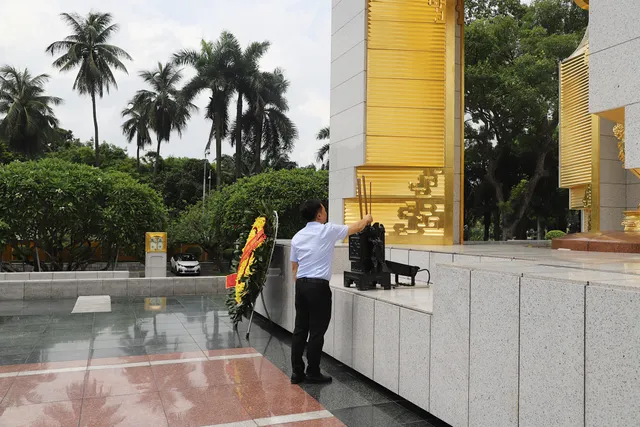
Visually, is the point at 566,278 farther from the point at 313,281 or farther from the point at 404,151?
the point at 404,151

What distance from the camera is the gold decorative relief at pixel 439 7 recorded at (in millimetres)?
9500

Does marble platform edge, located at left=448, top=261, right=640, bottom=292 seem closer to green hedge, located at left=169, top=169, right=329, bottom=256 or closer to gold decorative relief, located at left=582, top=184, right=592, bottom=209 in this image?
gold decorative relief, located at left=582, top=184, right=592, bottom=209

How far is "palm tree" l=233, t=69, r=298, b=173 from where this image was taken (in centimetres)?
3481

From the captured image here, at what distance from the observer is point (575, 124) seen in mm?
11680

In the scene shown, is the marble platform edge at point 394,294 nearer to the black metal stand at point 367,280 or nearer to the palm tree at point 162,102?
the black metal stand at point 367,280

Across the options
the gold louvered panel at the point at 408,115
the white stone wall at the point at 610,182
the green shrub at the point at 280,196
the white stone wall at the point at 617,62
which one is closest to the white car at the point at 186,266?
the green shrub at the point at 280,196

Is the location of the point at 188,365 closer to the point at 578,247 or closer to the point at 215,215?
the point at 578,247

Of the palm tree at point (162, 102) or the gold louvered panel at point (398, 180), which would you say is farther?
the palm tree at point (162, 102)

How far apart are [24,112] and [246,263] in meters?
35.7

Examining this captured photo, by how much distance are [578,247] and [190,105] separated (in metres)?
33.0

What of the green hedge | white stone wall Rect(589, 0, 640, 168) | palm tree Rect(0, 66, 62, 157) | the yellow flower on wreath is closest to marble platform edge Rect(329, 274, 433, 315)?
the yellow flower on wreath

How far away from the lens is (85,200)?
59.7 ft

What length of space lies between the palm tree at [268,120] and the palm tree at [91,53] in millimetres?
8610

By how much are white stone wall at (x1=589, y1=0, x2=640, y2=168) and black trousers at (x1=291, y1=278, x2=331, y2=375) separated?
2.84m
